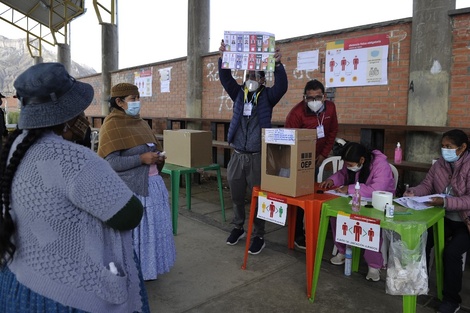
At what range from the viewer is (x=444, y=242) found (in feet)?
8.89

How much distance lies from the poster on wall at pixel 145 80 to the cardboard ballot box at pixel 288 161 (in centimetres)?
639

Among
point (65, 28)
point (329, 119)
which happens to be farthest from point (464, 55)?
point (65, 28)

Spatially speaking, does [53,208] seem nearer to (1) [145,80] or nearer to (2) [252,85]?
(2) [252,85]

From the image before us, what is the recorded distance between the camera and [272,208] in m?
2.95

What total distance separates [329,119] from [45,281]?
118 inches

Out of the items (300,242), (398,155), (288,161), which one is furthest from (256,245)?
(398,155)

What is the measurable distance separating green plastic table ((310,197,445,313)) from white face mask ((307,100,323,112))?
1048 mm

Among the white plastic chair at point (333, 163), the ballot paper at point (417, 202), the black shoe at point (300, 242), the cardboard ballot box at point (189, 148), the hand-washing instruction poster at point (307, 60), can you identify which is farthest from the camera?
the hand-washing instruction poster at point (307, 60)

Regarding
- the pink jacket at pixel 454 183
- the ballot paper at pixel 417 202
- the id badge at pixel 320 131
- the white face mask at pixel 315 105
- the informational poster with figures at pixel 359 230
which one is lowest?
the informational poster with figures at pixel 359 230

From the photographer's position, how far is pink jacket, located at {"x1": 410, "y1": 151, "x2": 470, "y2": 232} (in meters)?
2.54

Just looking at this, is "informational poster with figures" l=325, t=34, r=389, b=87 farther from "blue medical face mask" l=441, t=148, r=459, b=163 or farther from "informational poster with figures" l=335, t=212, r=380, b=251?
"informational poster with figures" l=335, t=212, r=380, b=251

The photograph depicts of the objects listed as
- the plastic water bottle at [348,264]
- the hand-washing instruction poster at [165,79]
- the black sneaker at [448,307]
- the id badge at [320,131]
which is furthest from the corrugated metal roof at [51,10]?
the black sneaker at [448,307]

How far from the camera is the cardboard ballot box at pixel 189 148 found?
4.41 metres

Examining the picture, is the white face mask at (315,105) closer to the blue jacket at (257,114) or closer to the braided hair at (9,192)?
the blue jacket at (257,114)
